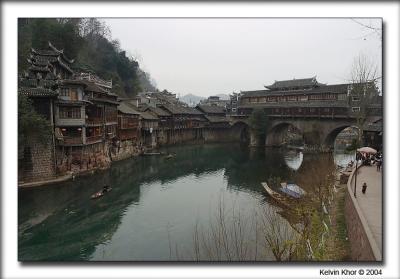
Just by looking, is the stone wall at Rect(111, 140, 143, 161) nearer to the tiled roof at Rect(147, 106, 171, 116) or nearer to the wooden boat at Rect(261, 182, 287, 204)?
the tiled roof at Rect(147, 106, 171, 116)

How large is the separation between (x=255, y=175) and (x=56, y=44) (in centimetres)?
3254

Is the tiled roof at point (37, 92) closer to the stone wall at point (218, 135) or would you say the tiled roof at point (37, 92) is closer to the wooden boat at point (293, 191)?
the wooden boat at point (293, 191)

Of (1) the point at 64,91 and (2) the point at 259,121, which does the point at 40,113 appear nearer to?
(1) the point at 64,91

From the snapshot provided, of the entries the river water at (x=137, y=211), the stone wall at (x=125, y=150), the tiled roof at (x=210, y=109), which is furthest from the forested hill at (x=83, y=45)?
the river water at (x=137, y=211)

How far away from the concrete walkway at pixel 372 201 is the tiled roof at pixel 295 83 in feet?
122

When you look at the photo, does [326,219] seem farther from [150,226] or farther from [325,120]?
[325,120]

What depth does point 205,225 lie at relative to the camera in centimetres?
1866

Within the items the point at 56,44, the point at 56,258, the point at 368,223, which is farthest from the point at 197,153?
the point at 368,223

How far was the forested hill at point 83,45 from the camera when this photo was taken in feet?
139

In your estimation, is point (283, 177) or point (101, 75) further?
point (101, 75)

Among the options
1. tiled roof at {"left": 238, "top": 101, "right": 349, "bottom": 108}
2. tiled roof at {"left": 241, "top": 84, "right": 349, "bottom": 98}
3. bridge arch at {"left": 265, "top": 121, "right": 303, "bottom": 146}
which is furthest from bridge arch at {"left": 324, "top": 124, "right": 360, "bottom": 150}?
bridge arch at {"left": 265, "top": 121, "right": 303, "bottom": 146}

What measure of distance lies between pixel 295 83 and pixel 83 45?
38298 millimetres

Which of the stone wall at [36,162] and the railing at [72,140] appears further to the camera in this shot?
the railing at [72,140]

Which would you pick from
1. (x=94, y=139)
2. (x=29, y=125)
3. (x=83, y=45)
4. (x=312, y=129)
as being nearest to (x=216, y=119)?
(x=312, y=129)
